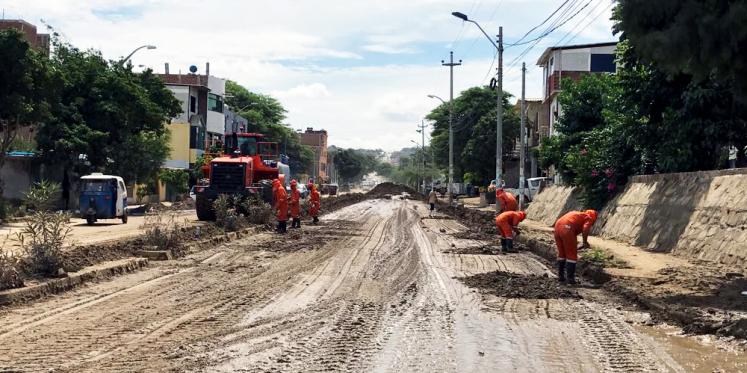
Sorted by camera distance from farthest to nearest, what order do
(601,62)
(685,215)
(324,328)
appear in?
(601,62), (685,215), (324,328)

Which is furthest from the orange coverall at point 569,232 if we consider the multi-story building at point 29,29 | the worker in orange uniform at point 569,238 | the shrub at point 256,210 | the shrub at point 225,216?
the multi-story building at point 29,29

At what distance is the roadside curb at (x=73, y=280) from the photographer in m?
10.4

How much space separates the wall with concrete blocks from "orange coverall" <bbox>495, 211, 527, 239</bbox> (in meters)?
3.31

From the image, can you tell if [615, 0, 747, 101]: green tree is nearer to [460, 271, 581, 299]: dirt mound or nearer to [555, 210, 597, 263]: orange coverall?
[555, 210, 597, 263]: orange coverall

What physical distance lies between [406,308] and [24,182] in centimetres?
3078

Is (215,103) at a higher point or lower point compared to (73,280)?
higher

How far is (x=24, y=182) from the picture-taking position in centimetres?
3641

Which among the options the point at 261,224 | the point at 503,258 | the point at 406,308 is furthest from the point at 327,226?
the point at 406,308

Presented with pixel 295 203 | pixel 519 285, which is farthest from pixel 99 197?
pixel 519 285

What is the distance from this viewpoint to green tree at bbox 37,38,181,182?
3494cm

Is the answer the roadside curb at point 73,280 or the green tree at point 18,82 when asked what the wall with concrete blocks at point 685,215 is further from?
the green tree at point 18,82

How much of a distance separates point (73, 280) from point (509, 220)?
34.3ft

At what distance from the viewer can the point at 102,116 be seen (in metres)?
36.9

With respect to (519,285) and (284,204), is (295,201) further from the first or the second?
(519,285)
